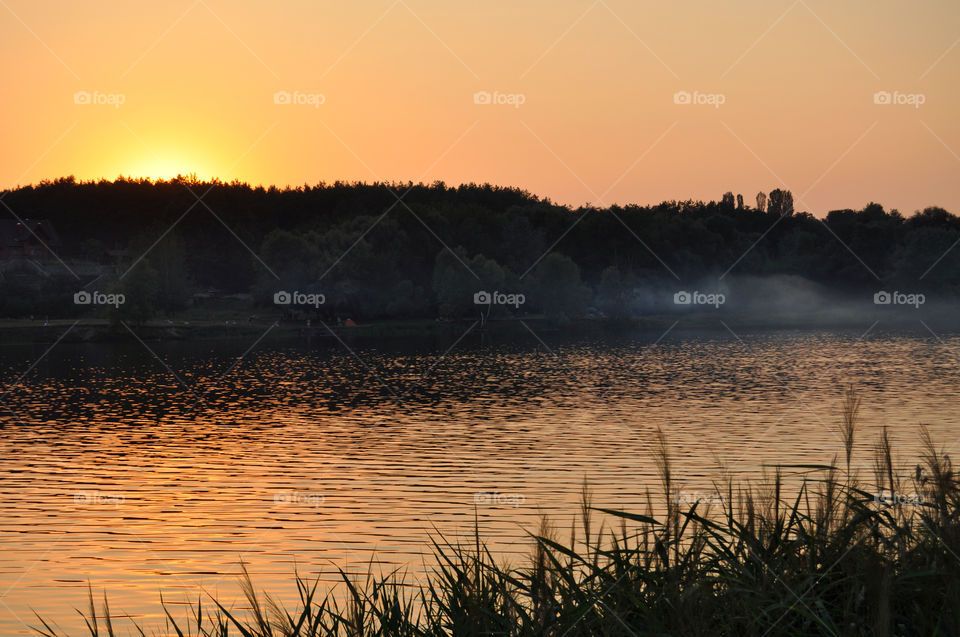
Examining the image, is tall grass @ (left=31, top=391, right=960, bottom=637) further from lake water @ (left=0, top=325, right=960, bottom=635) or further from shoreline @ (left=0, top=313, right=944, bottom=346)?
shoreline @ (left=0, top=313, right=944, bottom=346)

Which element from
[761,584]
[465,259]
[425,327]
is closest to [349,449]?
[761,584]

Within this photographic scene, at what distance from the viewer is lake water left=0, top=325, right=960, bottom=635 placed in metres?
22.7

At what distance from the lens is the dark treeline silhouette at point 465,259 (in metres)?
136

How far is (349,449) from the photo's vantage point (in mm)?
41094

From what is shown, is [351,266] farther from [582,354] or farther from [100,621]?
[100,621]

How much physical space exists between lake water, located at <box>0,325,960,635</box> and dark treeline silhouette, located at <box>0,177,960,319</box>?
4314cm

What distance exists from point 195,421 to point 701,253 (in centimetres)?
14016

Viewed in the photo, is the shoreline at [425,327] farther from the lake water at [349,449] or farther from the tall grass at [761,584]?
the tall grass at [761,584]

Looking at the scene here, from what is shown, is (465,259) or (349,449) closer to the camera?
(349,449)

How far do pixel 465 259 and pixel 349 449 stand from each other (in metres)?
103

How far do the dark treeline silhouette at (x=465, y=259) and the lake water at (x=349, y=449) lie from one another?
43145mm

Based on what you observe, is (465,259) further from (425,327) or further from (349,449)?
(349,449)

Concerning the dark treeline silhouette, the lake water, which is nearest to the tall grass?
the lake water

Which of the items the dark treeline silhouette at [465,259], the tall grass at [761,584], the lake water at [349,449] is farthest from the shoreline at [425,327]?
the tall grass at [761,584]
